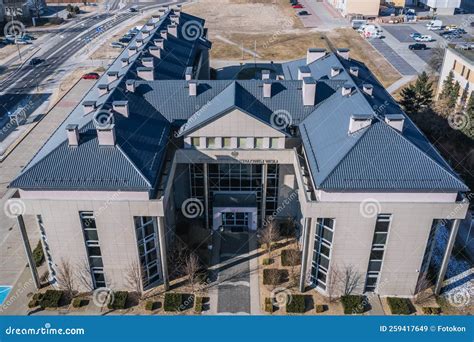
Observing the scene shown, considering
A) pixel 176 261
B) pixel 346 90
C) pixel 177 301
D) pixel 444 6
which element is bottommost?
pixel 177 301

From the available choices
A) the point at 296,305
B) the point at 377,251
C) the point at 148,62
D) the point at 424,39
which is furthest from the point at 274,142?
the point at 424,39

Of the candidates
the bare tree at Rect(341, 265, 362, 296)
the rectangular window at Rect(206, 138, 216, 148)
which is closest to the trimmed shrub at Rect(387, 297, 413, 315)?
the bare tree at Rect(341, 265, 362, 296)

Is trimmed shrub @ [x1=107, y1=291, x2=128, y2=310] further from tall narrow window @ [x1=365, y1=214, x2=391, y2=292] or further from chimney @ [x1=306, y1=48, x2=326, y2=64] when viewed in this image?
chimney @ [x1=306, y1=48, x2=326, y2=64]

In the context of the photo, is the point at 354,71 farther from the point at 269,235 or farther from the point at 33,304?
the point at 33,304

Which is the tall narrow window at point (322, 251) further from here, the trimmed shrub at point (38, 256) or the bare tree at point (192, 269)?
the trimmed shrub at point (38, 256)

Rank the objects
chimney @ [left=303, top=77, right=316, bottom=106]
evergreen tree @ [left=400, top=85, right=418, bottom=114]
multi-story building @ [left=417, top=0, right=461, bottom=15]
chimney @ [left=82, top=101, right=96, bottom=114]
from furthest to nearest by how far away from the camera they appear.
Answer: multi-story building @ [left=417, top=0, right=461, bottom=15] → evergreen tree @ [left=400, top=85, right=418, bottom=114] → chimney @ [left=303, top=77, right=316, bottom=106] → chimney @ [left=82, top=101, right=96, bottom=114]
